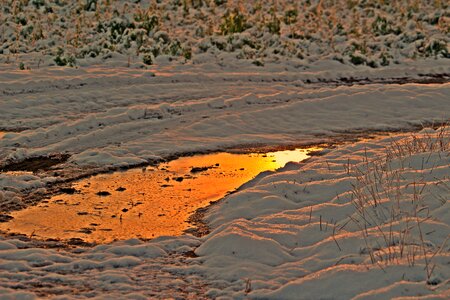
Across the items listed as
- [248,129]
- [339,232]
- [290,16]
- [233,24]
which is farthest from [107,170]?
[290,16]

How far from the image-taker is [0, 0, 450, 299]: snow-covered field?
5.52 metres

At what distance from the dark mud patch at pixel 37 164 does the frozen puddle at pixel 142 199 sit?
750 millimetres

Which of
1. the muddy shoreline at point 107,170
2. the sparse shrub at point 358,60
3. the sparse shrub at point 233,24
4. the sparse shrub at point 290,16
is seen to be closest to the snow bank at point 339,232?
the muddy shoreline at point 107,170

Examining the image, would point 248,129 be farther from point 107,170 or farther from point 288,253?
point 288,253

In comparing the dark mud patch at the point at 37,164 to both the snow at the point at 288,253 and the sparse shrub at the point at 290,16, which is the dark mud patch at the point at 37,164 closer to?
the snow at the point at 288,253

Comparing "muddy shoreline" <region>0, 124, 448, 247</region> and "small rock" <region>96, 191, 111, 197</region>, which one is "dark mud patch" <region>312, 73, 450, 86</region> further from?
"small rock" <region>96, 191, 111, 197</region>

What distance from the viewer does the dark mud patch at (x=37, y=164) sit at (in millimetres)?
8550

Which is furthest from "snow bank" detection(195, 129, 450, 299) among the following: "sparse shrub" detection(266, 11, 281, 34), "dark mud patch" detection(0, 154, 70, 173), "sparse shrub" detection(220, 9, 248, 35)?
"sparse shrub" detection(266, 11, 281, 34)

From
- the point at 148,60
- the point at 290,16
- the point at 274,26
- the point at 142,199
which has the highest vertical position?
the point at 290,16

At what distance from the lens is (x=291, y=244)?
6102 millimetres

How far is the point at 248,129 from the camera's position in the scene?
420 inches

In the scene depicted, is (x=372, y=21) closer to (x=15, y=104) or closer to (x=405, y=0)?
(x=405, y=0)

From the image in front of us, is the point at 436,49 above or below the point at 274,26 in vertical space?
below

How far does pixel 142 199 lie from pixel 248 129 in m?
3.38
